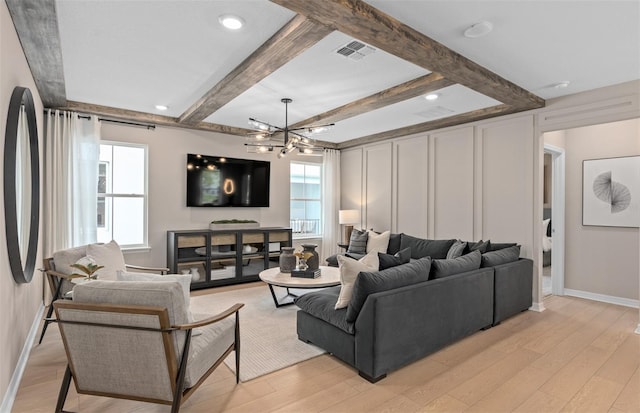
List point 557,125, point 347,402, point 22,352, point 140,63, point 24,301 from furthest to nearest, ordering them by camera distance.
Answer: point 557,125 → point 140,63 → point 24,301 → point 22,352 → point 347,402

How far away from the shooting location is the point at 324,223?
23.4 feet

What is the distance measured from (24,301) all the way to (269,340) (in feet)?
6.90

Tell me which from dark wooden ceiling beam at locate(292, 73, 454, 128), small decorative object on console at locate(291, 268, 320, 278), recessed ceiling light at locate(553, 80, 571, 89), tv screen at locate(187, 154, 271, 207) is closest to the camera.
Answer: dark wooden ceiling beam at locate(292, 73, 454, 128)

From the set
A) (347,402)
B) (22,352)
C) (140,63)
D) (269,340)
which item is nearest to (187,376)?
(347,402)

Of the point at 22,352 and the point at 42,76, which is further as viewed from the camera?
the point at 42,76

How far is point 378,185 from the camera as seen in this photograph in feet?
21.4

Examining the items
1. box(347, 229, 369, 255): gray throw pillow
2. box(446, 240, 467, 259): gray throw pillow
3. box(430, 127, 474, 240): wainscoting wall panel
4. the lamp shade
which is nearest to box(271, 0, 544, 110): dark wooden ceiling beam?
box(430, 127, 474, 240): wainscoting wall panel

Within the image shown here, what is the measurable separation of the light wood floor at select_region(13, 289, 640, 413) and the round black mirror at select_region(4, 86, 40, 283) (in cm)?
87

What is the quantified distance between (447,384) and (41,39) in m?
3.95

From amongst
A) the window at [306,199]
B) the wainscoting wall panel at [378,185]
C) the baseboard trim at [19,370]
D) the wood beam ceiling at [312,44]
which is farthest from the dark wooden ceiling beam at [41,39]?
the wainscoting wall panel at [378,185]

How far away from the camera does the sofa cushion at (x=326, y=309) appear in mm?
2748

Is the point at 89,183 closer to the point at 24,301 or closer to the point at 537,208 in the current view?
the point at 24,301

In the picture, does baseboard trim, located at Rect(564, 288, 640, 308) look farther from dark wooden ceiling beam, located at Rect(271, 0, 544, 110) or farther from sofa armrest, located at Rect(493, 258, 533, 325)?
dark wooden ceiling beam, located at Rect(271, 0, 544, 110)

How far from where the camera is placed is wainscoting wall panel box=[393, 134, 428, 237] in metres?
5.73
